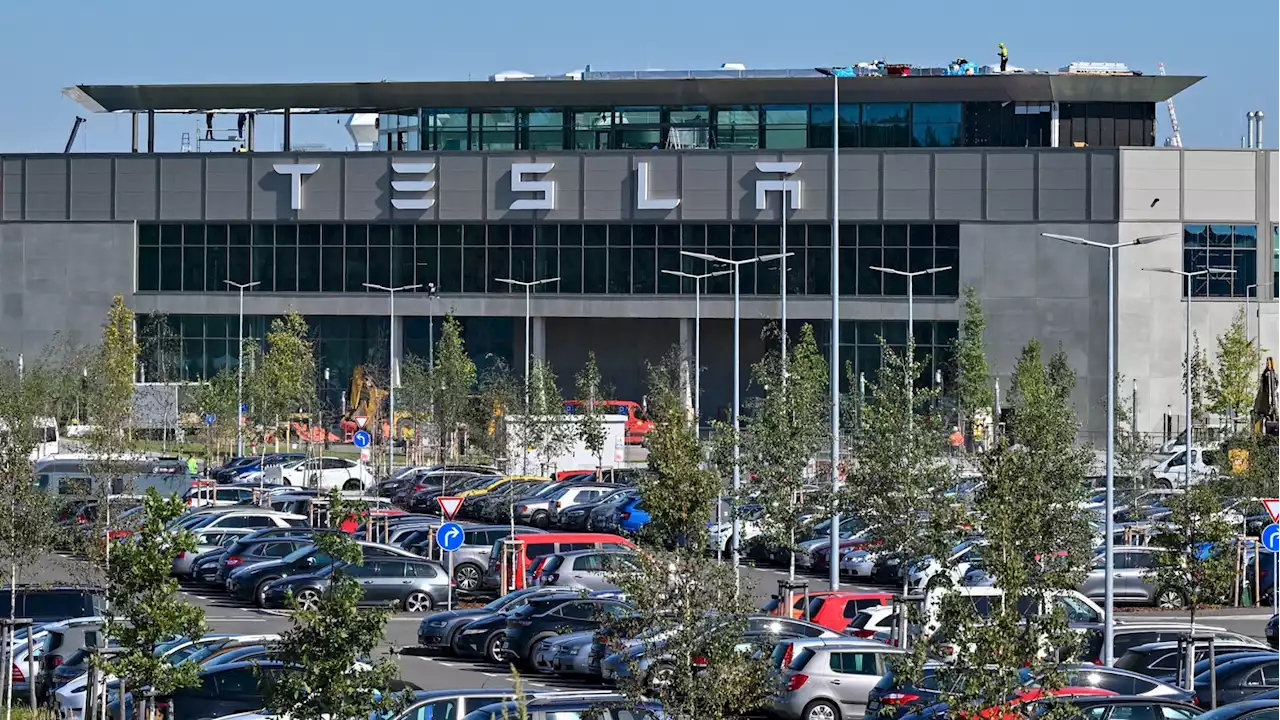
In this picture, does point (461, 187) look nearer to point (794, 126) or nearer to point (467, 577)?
point (794, 126)

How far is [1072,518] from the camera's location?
3553 centimetres

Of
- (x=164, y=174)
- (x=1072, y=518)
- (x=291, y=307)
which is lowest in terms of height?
(x=1072, y=518)

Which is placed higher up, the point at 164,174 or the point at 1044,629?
the point at 164,174

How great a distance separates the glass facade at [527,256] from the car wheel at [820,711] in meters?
62.1

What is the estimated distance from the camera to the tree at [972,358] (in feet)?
263

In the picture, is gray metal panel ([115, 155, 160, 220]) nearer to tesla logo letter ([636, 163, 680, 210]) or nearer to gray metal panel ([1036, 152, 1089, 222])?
tesla logo letter ([636, 163, 680, 210])

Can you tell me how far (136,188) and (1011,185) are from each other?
4071 cm

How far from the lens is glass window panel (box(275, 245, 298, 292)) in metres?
93.2

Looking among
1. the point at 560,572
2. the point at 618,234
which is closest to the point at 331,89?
the point at 618,234

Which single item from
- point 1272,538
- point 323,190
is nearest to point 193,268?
point 323,190

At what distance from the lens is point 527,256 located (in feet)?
302

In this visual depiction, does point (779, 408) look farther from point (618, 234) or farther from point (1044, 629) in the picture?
point (618, 234)

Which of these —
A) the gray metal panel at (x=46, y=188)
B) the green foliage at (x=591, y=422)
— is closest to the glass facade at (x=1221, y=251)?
the green foliage at (x=591, y=422)

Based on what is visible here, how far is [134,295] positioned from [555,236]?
20.5m
